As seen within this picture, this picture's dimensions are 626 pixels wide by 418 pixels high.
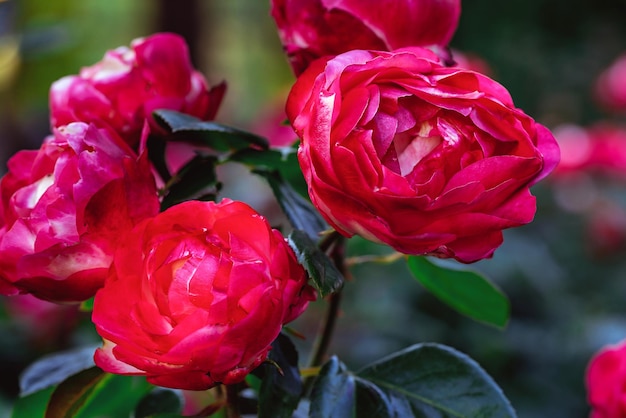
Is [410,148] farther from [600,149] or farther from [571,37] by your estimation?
[571,37]

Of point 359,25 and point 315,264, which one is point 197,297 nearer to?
point 315,264

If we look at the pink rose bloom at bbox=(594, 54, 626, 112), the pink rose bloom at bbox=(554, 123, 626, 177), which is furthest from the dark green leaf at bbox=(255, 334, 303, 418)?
the pink rose bloom at bbox=(594, 54, 626, 112)

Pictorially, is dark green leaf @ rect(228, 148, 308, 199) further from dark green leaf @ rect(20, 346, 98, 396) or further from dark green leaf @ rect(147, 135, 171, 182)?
dark green leaf @ rect(20, 346, 98, 396)

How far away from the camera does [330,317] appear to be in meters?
0.58

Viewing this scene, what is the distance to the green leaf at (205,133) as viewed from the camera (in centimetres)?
52

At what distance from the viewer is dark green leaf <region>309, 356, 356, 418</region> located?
1.62 ft

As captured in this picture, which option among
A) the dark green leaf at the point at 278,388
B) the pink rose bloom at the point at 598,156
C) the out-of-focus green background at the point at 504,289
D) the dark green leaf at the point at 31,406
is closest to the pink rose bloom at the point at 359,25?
the dark green leaf at the point at 278,388

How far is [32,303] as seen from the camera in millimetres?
1256

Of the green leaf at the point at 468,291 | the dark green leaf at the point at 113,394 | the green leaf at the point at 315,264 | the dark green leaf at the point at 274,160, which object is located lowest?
the dark green leaf at the point at 113,394

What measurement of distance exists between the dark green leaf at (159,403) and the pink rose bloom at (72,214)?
0.61 ft

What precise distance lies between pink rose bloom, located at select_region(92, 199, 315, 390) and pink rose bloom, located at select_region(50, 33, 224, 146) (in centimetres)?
14

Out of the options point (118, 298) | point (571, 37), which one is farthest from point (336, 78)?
point (571, 37)

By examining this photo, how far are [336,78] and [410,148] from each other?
0.05m

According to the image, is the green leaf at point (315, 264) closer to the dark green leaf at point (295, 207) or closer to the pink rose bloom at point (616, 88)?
the dark green leaf at point (295, 207)
